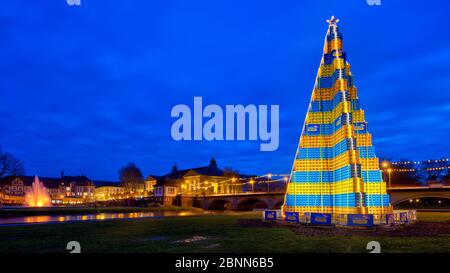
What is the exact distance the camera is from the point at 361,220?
90.4ft

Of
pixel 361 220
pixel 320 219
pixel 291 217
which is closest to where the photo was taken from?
pixel 361 220

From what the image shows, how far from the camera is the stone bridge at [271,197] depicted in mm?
60359

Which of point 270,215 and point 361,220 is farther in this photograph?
point 270,215

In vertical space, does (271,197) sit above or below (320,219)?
below

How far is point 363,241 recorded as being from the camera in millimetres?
20953

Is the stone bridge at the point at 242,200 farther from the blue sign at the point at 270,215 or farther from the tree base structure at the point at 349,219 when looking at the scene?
the tree base structure at the point at 349,219

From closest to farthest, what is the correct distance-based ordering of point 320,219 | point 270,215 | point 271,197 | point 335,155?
1. point 320,219
2. point 335,155
3. point 270,215
4. point 271,197

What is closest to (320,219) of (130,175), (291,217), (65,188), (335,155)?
(291,217)

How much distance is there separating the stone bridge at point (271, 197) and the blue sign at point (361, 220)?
39.3 m

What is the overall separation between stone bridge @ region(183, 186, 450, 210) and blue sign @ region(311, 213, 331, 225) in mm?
39210

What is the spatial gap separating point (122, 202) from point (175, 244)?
125 metres

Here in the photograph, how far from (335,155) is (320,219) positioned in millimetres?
6178

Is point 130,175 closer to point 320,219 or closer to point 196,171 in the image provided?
point 196,171
